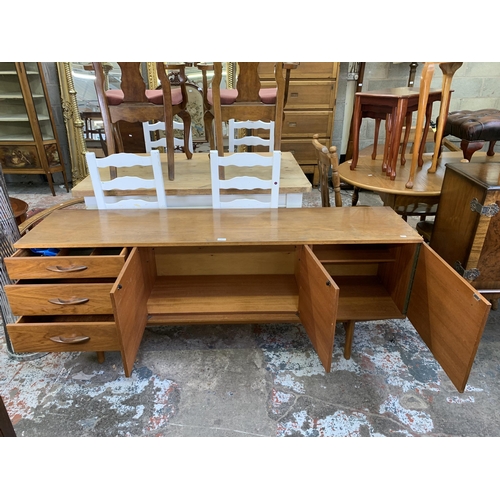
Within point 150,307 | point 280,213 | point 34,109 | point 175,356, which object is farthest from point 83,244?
point 34,109

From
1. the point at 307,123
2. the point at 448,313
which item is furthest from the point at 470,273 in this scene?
the point at 307,123

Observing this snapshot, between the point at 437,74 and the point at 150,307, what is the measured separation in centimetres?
375

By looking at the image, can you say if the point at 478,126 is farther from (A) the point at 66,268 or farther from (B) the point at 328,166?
(A) the point at 66,268

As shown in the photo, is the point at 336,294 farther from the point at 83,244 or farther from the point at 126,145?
the point at 126,145

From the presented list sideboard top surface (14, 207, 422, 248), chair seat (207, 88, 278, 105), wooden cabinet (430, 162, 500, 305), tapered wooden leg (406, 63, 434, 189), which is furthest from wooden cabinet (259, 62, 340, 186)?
wooden cabinet (430, 162, 500, 305)

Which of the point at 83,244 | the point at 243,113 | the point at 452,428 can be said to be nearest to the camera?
the point at 452,428

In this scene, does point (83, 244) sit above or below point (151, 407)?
above

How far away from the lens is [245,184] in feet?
5.79

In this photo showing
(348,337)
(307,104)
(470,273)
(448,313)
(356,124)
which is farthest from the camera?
(307,104)

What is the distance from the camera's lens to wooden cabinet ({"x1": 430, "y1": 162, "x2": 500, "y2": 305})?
143 centimetres

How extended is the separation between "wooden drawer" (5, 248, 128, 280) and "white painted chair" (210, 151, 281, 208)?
567 millimetres

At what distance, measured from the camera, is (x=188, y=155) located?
7.80 feet

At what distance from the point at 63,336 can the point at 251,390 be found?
2.55 ft

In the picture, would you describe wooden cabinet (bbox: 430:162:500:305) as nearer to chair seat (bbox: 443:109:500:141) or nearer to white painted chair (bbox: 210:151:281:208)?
chair seat (bbox: 443:109:500:141)
